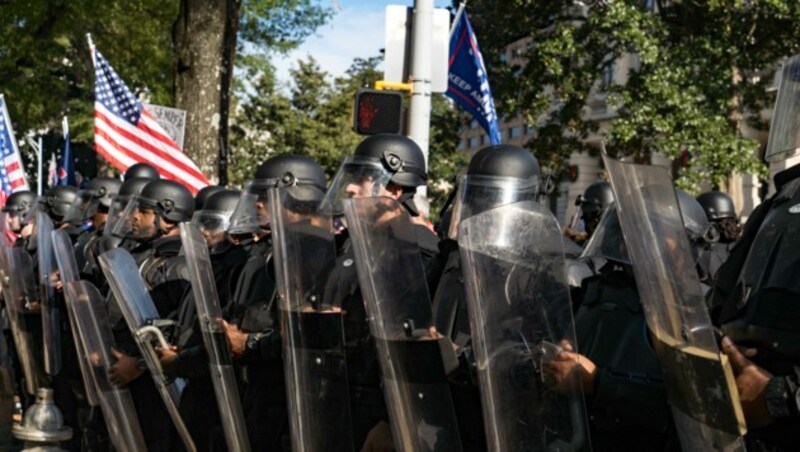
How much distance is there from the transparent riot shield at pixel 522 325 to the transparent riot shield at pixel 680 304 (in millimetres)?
467

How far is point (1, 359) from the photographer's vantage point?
37.5ft

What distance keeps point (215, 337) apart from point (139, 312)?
756mm

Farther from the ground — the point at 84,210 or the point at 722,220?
the point at 722,220

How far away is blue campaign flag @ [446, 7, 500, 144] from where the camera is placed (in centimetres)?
1155

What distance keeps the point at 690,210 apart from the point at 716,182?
15.0 meters

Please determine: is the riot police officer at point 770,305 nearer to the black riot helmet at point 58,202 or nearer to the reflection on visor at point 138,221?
the reflection on visor at point 138,221

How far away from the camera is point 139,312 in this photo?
6.05 meters

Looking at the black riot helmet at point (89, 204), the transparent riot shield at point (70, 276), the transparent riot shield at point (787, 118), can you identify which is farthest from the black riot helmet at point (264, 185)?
the black riot helmet at point (89, 204)

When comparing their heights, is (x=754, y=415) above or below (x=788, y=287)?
below

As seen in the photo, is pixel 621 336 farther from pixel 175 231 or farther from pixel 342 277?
pixel 175 231

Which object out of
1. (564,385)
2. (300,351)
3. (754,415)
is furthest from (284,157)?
(754,415)

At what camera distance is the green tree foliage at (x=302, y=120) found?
35.7 m

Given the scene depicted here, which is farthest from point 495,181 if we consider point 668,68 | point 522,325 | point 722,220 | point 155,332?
point 668,68

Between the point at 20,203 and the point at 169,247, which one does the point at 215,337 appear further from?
the point at 20,203
